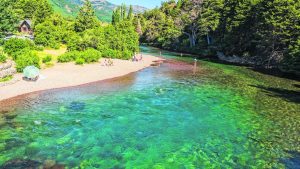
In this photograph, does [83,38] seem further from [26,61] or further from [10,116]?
[10,116]

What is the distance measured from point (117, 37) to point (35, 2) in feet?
163

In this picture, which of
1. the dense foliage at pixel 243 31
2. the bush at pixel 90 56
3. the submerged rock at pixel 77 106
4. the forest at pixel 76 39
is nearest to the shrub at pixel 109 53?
the forest at pixel 76 39

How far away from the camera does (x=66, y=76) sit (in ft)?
139

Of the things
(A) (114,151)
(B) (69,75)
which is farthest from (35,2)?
(A) (114,151)

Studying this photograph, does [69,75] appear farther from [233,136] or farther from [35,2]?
[35,2]

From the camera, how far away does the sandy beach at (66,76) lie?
A: 33688 mm

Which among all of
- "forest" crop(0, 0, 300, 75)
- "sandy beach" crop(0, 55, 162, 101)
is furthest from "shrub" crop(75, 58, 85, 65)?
"forest" crop(0, 0, 300, 75)

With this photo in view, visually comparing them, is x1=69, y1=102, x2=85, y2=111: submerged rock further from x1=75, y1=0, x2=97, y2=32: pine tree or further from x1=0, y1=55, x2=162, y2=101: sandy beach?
x1=75, y1=0, x2=97, y2=32: pine tree

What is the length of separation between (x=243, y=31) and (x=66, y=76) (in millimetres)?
52106

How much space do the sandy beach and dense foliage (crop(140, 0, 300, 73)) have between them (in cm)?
2911

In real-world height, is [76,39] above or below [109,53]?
above

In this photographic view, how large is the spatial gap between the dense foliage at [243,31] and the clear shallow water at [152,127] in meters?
22.3

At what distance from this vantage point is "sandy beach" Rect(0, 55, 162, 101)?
33688 mm

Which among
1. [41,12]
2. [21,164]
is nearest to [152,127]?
[21,164]
